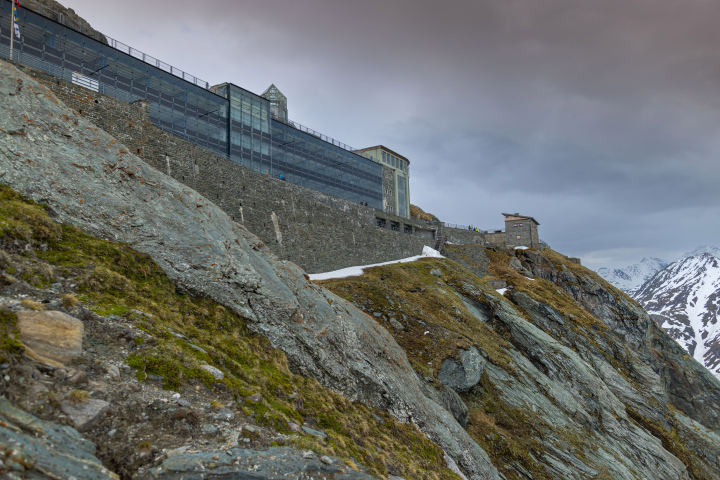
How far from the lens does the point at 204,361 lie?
10.8 m

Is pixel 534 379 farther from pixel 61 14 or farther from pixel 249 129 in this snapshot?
pixel 61 14

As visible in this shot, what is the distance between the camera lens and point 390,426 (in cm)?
1691

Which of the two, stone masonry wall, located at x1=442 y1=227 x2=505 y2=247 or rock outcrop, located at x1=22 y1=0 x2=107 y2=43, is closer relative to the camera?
rock outcrop, located at x1=22 y1=0 x2=107 y2=43

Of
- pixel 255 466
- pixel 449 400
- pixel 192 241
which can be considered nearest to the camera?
pixel 255 466

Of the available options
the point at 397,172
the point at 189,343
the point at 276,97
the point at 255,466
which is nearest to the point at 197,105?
the point at 276,97

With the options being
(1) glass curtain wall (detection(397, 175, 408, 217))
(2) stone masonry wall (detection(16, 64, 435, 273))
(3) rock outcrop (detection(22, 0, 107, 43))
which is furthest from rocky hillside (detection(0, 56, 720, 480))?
(1) glass curtain wall (detection(397, 175, 408, 217))

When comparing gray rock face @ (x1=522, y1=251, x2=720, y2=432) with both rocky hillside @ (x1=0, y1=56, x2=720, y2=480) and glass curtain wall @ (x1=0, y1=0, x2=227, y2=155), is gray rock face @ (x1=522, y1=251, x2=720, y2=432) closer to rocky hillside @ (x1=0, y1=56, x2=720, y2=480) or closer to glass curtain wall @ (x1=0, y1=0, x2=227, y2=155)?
rocky hillside @ (x1=0, y1=56, x2=720, y2=480)

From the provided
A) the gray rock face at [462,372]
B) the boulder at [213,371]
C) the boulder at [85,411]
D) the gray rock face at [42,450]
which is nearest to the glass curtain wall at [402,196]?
the gray rock face at [462,372]

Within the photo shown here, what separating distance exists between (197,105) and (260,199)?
15.3 m

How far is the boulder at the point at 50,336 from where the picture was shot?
25.2ft

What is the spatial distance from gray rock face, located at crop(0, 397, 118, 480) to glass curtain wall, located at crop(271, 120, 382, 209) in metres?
45.7

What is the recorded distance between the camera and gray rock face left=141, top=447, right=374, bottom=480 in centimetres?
731

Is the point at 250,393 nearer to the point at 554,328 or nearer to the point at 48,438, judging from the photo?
the point at 48,438

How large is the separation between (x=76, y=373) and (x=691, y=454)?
56300 millimetres
